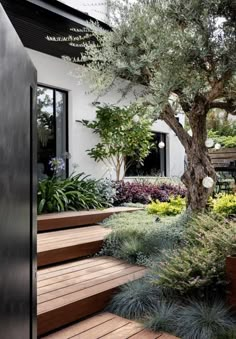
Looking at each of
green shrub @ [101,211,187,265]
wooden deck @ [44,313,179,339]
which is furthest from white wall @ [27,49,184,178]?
wooden deck @ [44,313,179,339]

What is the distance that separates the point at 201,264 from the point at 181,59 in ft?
7.41

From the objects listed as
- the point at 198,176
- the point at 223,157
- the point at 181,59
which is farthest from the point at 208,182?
the point at 223,157

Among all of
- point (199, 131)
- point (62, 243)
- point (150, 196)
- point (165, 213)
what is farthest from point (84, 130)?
point (62, 243)

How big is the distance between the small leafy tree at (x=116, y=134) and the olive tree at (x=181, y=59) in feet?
9.46

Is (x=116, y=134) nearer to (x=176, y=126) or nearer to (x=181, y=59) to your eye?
(x=176, y=126)

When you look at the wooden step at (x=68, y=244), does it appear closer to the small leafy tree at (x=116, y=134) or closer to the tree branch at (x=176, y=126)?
the tree branch at (x=176, y=126)

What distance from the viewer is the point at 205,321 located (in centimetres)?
277

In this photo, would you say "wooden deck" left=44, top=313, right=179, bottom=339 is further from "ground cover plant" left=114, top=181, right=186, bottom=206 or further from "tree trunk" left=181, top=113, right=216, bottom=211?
"ground cover plant" left=114, top=181, right=186, bottom=206

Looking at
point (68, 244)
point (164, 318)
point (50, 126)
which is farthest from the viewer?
point (50, 126)

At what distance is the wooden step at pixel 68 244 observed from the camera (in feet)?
12.6

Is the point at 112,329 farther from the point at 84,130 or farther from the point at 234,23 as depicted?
the point at 84,130

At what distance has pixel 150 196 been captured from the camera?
8125 millimetres

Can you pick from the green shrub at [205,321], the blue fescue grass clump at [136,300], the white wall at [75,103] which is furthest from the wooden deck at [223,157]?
the green shrub at [205,321]

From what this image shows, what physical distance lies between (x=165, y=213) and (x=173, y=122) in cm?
182
